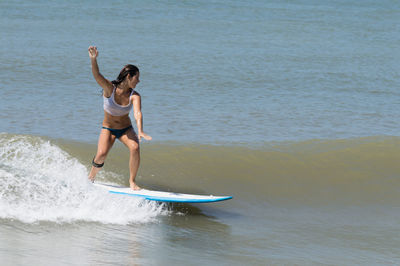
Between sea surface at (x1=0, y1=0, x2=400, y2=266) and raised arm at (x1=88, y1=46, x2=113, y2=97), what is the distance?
1.27 metres

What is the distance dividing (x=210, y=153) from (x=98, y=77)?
14.4 feet

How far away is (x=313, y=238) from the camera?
23.2 feet

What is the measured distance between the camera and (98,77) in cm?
688

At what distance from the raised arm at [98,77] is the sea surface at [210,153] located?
1268 mm

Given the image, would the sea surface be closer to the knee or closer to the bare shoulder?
the knee

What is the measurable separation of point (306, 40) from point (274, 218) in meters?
23.0

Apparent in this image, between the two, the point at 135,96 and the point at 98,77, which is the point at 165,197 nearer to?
the point at 135,96

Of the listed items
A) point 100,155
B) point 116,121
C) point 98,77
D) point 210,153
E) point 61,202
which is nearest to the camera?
point 98,77

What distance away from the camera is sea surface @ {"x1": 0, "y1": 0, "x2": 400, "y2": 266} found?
633 centimetres

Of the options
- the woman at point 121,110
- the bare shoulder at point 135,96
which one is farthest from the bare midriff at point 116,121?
the bare shoulder at point 135,96

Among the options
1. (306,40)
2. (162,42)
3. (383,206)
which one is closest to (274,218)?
(383,206)

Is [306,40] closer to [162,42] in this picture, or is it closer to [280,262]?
[162,42]

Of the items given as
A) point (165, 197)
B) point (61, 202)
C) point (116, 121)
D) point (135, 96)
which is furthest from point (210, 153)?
point (61, 202)

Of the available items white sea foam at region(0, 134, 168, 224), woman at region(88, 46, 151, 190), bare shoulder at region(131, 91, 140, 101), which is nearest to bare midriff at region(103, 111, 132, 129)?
woman at region(88, 46, 151, 190)
